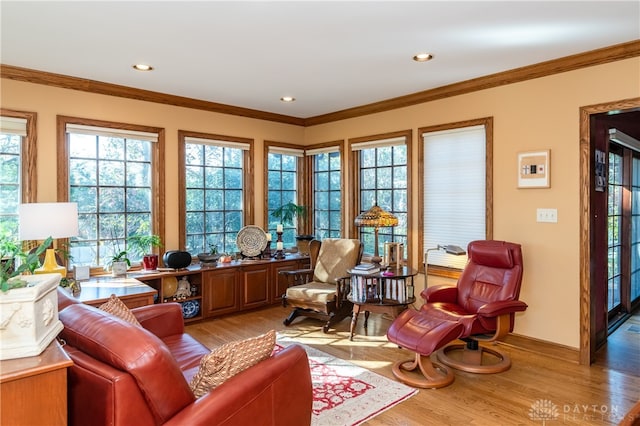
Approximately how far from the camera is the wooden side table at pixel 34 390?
1275 mm

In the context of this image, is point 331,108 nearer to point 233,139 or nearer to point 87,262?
point 233,139

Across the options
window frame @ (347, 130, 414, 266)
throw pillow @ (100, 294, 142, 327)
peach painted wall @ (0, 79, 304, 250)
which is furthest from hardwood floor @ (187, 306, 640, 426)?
peach painted wall @ (0, 79, 304, 250)

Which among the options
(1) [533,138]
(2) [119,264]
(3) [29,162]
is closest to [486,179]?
(1) [533,138]

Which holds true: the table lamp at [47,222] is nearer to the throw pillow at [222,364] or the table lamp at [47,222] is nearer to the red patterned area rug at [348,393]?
the throw pillow at [222,364]

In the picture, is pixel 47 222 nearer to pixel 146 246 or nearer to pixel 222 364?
pixel 146 246

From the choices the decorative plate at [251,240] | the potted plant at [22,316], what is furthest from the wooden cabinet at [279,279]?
the potted plant at [22,316]

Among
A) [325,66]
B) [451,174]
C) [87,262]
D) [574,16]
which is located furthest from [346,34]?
[87,262]

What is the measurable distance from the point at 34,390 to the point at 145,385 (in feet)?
1.10

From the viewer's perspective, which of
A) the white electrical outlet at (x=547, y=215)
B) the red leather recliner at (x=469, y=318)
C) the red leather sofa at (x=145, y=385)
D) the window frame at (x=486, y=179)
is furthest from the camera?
the window frame at (x=486, y=179)

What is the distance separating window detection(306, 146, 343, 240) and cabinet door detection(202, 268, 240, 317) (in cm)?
161

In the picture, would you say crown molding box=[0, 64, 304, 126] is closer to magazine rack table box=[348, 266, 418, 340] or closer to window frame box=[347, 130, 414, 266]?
window frame box=[347, 130, 414, 266]

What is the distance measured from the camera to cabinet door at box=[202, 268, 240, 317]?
15.5ft

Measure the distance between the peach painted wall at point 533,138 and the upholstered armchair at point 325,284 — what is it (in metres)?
1.62

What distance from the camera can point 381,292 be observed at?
13.4 ft
